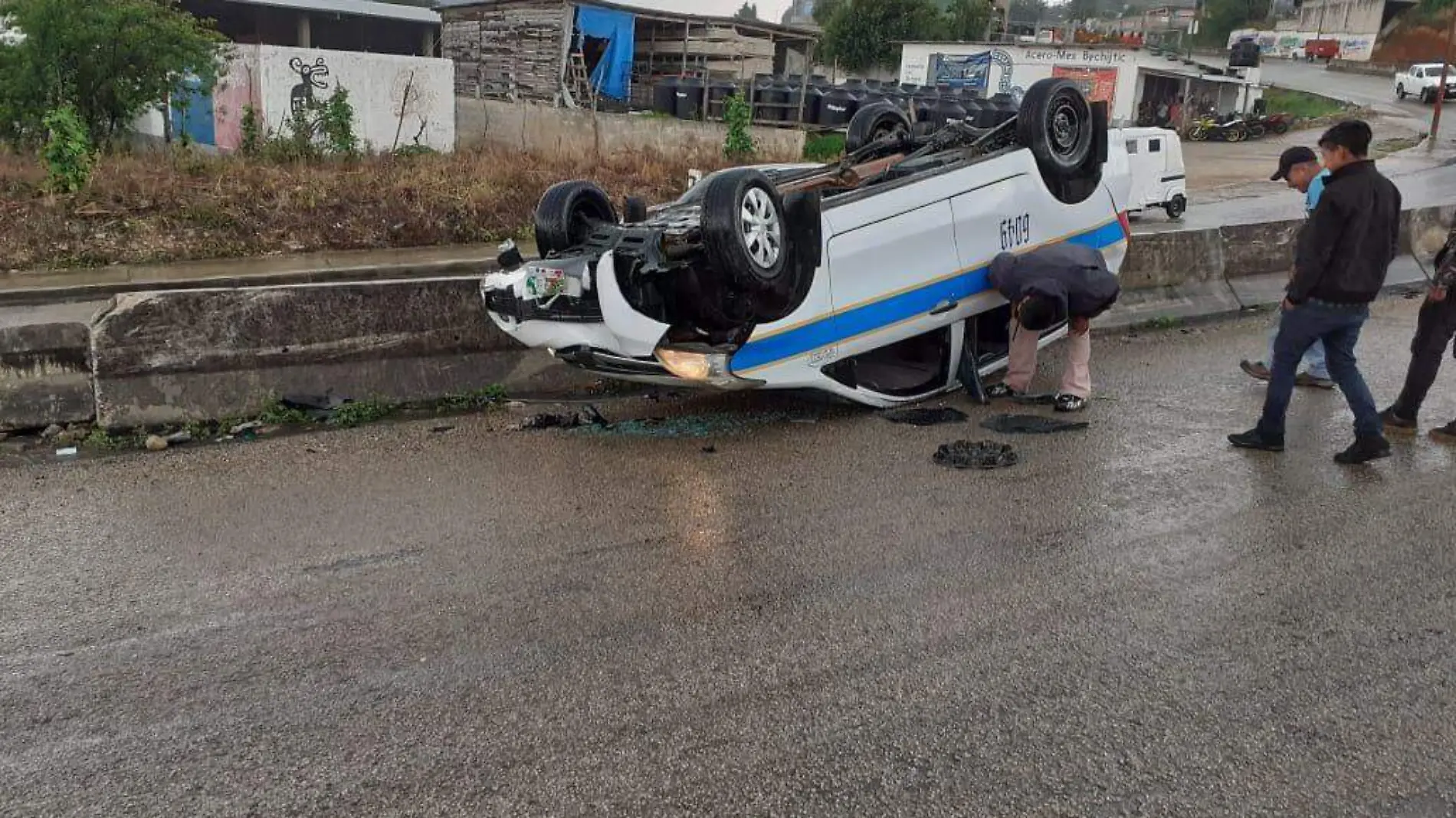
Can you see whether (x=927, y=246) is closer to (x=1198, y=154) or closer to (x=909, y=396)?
(x=909, y=396)

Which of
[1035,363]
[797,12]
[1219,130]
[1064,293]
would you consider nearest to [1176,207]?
[1035,363]

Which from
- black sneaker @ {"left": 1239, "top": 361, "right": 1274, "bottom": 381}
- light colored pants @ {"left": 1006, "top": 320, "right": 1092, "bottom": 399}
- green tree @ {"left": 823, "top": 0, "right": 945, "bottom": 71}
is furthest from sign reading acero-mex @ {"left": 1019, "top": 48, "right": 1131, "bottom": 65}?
light colored pants @ {"left": 1006, "top": 320, "right": 1092, "bottom": 399}

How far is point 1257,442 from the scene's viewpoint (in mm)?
6047

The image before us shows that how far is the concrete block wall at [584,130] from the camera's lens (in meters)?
20.6

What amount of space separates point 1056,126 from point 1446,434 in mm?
3079

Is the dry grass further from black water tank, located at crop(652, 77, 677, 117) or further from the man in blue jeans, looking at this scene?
black water tank, located at crop(652, 77, 677, 117)

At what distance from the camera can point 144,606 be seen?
415 cm

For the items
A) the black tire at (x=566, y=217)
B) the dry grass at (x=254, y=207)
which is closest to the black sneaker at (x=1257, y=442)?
the black tire at (x=566, y=217)

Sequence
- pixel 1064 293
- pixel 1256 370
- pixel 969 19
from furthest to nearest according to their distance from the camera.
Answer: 1. pixel 969 19
2. pixel 1256 370
3. pixel 1064 293

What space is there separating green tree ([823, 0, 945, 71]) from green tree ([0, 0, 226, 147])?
37697mm

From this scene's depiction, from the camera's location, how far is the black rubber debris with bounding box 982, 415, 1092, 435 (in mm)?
6469

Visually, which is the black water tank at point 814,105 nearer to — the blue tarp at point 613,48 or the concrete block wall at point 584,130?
the concrete block wall at point 584,130

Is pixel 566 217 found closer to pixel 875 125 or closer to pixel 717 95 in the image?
pixel 875 125

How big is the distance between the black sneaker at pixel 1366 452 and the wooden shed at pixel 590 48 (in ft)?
71.1
